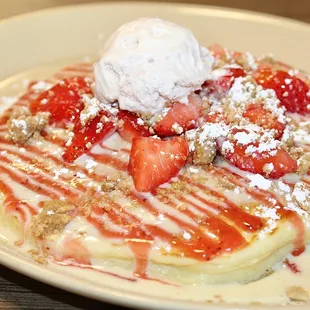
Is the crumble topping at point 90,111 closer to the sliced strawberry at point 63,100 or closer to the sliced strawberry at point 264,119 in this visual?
the sliced strawberry at point 63,100

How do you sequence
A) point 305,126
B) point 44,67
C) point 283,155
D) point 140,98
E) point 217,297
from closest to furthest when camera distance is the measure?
point 217,297 → point 283,155 → point 140,98 → point 305,126 → point 44,67

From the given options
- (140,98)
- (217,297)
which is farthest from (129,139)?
(217,297)

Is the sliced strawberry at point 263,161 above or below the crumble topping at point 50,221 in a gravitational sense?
above

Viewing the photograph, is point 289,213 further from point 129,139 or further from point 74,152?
point 74,152

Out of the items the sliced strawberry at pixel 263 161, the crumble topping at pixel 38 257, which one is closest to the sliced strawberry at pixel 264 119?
the sliced strawberry at pixel 263 161

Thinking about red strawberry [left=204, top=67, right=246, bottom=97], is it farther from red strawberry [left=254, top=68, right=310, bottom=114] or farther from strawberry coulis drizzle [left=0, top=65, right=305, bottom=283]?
strawberry coulis drizzle [left=0, top=65, right=305, bottom=283]

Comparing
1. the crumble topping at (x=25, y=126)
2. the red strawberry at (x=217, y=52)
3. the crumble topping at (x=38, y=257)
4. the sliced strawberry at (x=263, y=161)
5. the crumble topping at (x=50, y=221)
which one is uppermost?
the red strawberry at (x=217, y=52)

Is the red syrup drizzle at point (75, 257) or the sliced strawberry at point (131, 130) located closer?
the red syrup drizzle at point (75, 257)

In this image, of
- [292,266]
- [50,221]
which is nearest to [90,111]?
[50,221]

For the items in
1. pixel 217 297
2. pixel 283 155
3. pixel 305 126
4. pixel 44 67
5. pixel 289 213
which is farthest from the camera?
pixel 44 67
